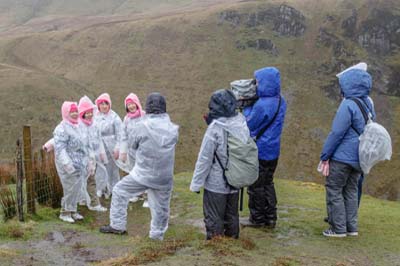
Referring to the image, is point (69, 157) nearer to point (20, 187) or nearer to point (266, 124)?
point (20, 187)

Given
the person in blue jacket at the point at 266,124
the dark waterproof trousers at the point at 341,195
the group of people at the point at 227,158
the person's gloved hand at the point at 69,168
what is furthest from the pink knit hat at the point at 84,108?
the dark waterproof trousers at the point at 341,195

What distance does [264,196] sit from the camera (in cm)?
815

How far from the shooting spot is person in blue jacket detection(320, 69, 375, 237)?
747cm

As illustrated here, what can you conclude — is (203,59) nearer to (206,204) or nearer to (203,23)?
(203,23)

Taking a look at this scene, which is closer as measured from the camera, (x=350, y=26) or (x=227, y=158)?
(x=227, y=158)

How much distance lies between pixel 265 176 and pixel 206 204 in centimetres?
156

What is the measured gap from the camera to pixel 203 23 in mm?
71062

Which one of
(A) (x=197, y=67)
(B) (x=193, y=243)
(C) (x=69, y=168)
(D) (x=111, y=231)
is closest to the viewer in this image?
(B) (x=193, y=243)

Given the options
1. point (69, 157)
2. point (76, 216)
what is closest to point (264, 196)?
point (69, 157)

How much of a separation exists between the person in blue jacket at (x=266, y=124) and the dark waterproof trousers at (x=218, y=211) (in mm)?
1218

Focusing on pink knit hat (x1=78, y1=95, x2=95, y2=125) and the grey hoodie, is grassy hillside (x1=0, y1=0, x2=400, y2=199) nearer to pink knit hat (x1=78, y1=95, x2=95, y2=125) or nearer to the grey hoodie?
pink knit hat (x1=78, y1=95, x2=95, y2=125)

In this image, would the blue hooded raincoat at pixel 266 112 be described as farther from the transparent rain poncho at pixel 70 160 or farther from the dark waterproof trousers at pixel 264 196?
the transparent rain poncho at pixel 70 160

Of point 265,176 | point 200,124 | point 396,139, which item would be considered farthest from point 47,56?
point 265,176

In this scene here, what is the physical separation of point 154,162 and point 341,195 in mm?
3115
